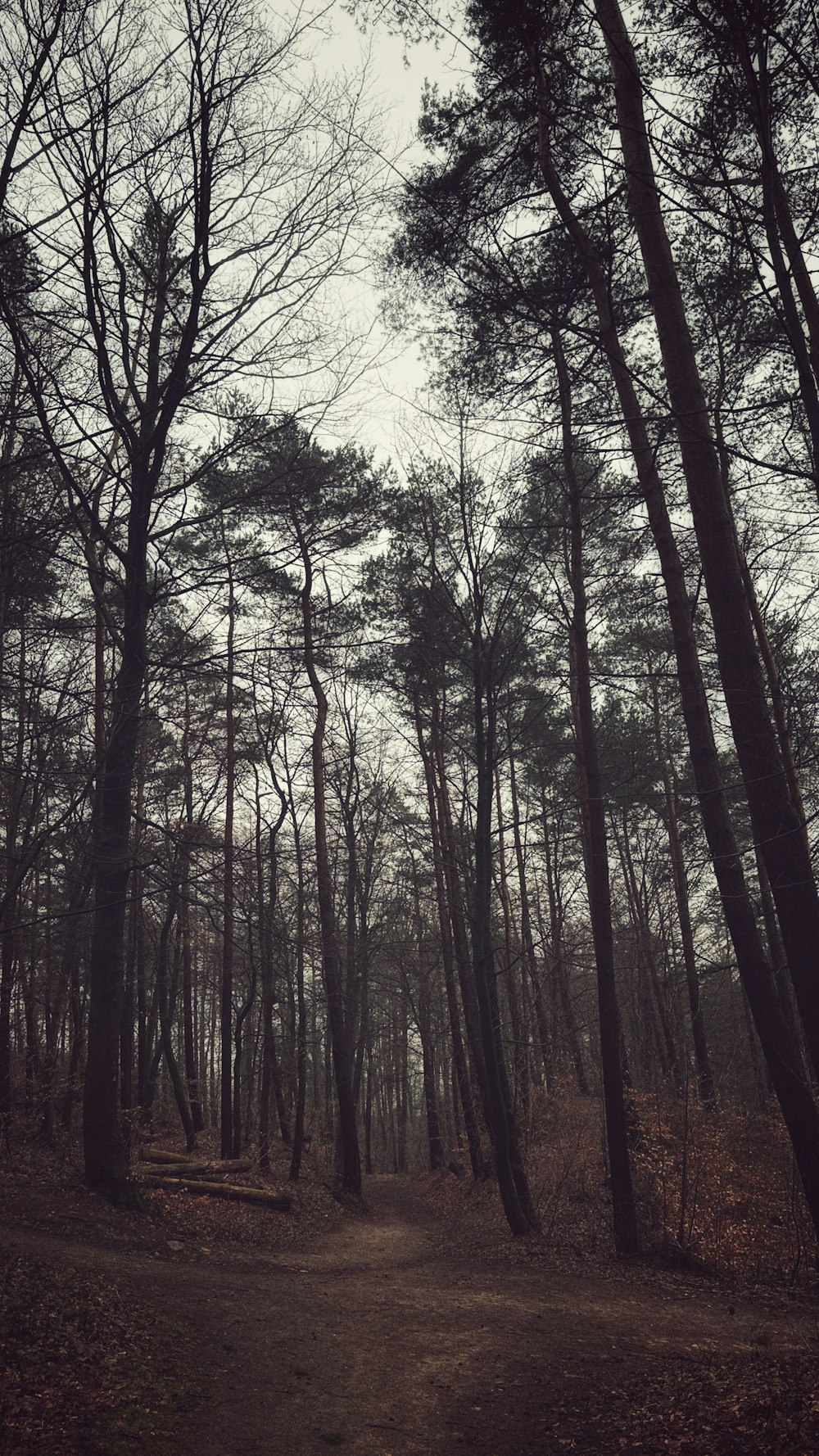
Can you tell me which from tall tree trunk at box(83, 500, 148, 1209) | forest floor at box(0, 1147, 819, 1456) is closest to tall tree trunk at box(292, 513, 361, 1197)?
tall tree trunk at box(83, 500, 148, 1209)

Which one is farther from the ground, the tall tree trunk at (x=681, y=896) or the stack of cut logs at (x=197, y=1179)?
the tall tree trunk at (x=681, y=896)

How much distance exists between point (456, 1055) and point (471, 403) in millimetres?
14994

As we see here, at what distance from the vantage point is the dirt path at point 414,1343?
436cm

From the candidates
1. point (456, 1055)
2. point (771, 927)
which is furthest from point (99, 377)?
point (456, 1055)

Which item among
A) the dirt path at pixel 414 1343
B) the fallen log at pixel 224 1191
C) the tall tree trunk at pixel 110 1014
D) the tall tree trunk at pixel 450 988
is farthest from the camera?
the tall tree trunk at pixel 450 988

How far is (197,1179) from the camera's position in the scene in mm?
13305

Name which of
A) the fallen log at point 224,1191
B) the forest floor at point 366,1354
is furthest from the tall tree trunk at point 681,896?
the fallen log at point 224,1191

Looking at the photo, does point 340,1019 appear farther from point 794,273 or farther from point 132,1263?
point 794,273

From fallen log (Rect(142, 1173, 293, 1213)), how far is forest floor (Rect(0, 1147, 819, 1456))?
3899 mm

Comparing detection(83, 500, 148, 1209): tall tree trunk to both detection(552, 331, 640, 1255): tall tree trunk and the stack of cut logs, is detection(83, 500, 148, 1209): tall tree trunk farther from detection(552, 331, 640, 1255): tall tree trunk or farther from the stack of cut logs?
detection(552, 331, 640, 1255): tall tree trunk

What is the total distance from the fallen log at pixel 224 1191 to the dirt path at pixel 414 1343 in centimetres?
402

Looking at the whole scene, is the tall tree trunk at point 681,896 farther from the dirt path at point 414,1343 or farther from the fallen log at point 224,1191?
the fallen log at point 224,1191

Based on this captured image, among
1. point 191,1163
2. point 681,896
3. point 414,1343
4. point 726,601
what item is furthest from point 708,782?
point 191,1163

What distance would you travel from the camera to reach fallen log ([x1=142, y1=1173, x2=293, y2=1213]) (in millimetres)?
12531
